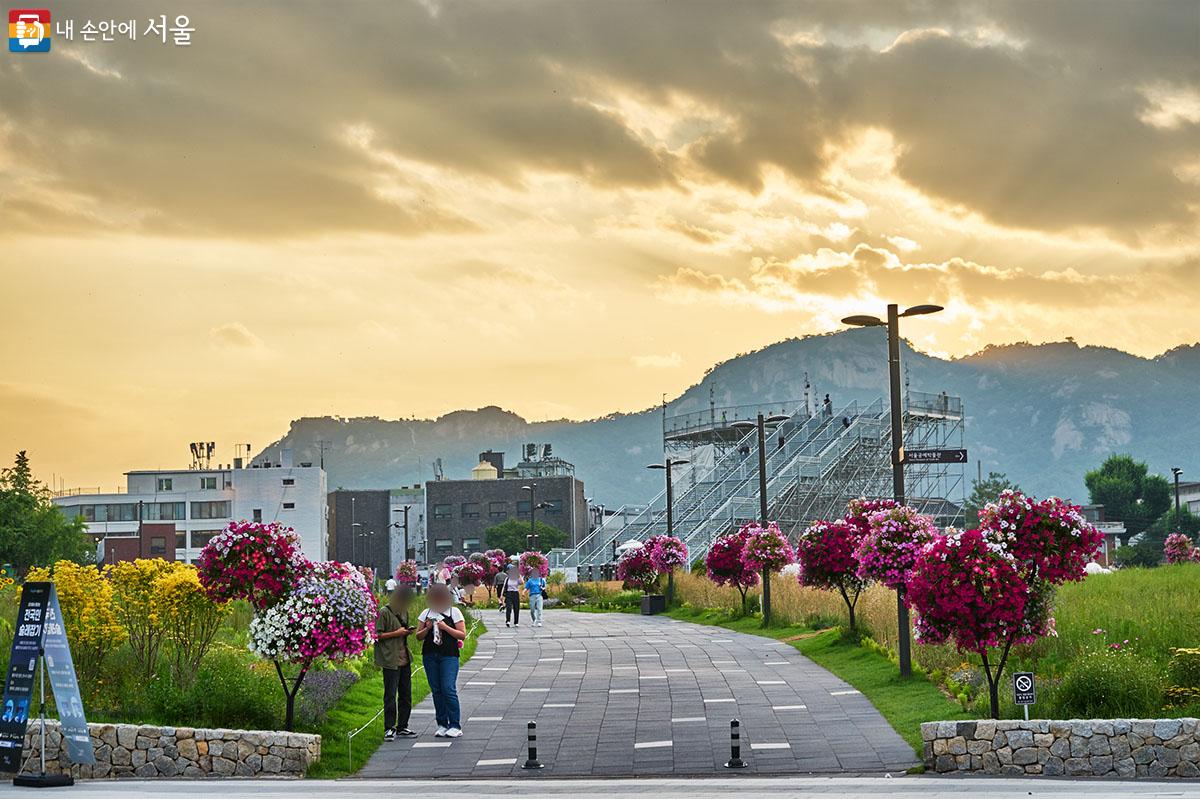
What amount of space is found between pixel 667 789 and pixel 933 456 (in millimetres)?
10890

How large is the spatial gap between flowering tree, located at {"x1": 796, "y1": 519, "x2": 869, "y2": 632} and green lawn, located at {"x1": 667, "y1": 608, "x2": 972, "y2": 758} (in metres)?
1.16

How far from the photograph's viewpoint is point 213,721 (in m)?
17.9

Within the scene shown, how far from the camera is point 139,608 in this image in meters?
20.7

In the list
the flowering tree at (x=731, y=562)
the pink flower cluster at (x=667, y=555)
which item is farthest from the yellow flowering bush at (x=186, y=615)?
the pink flower cluster at (x=667, y=555)

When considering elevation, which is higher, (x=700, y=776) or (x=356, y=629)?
(x=356, y=629)

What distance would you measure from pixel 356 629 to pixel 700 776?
4.79 meters

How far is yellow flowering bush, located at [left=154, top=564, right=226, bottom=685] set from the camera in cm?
2039

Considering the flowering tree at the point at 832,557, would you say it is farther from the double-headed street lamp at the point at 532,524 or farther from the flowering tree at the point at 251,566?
the double-headed street lamp at the point at 532,524

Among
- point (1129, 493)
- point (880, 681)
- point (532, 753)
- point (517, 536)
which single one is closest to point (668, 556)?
point (880, 681)

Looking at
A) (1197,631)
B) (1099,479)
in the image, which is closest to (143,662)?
(1197,631)

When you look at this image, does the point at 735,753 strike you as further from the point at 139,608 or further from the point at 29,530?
the point at 29,530

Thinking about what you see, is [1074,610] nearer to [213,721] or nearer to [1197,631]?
[1197,631]

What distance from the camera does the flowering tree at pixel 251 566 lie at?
61.8 ft

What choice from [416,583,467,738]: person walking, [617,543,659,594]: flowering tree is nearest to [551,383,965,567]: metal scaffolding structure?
[617,543,659,594]: flowering tree
